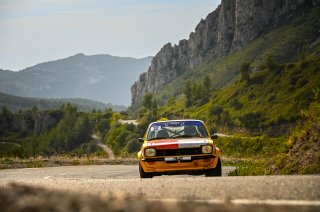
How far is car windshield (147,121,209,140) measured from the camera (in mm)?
13773

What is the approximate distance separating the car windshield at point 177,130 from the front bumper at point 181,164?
135 centimetres

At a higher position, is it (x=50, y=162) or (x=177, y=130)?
(x=177, y=130)

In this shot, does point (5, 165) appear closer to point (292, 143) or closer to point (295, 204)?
point (292, 143)

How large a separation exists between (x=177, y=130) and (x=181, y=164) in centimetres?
210

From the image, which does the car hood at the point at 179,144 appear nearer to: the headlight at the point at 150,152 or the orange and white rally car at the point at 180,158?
the orange and white rally car at the point at 180,158

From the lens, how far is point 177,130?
46.4 feet

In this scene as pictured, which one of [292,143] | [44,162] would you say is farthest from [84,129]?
[292,143]

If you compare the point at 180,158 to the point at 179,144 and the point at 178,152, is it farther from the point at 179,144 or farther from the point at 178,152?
the point at 179,144

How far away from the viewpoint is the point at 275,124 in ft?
395

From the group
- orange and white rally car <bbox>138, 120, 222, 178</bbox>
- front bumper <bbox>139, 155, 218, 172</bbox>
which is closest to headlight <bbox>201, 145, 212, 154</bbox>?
orange and white rally car <bbox>138, 120, 222, 178</bbox>

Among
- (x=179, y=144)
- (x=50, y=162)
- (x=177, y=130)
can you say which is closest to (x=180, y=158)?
(x=179, y=144)

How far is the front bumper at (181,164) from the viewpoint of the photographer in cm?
1216

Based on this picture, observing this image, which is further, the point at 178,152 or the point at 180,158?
the point at 178,152

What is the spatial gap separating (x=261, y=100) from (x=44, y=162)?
120403mm
